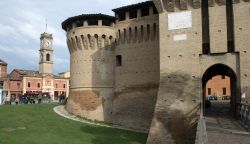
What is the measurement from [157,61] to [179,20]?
6.19m

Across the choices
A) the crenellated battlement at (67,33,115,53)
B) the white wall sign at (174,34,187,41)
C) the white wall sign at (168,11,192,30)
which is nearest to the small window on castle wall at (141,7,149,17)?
the crenellated battlement at (67,33,115,53)

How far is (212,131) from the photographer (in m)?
12.5

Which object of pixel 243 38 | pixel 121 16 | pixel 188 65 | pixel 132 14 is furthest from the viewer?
pixel 121 16

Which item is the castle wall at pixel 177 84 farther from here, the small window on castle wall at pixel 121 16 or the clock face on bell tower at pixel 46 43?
the clock face on bell tower at pixel 46 43

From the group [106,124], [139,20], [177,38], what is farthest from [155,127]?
[139,20]

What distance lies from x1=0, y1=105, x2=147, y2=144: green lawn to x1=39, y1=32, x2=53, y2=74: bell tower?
114 ft

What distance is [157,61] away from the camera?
84.1 ft

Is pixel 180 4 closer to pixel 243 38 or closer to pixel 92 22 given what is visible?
pixel 243 38

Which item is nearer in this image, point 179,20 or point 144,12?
point 179,20

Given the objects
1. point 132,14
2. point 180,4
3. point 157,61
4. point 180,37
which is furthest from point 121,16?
point 180,37

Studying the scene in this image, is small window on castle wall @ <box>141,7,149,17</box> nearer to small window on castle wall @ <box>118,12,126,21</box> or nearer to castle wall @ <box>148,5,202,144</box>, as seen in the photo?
small window on castle wall @ <box>118,12,126,21</box>

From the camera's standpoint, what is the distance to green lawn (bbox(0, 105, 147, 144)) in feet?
64.9

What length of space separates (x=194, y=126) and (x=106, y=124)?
1087cm

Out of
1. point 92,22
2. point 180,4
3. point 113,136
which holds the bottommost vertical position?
point 113,136
